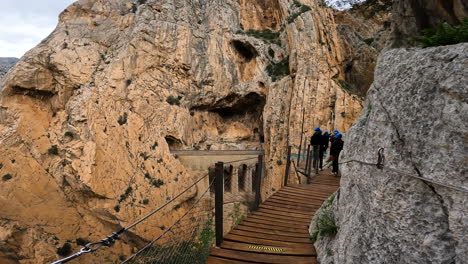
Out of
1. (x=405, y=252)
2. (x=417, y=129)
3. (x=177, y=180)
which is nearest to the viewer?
(x=405, y=252)

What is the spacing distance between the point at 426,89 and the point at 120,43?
25.0 metres

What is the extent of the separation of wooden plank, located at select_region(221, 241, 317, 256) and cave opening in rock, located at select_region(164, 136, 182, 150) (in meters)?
17.4

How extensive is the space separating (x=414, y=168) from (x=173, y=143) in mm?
20021

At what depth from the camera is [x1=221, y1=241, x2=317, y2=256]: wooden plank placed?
3.78m

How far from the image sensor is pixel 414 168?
7.01ft

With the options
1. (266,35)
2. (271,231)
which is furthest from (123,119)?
(271,231)

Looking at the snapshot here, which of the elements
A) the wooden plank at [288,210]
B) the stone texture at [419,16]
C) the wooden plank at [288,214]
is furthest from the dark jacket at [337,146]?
the stone texture at [419,16]

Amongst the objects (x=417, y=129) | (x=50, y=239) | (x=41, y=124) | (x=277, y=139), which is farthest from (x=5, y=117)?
(x=417, y=129)

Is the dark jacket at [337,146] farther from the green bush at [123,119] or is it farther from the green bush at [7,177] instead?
the green bush at [7,177]

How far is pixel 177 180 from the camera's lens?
19266mm

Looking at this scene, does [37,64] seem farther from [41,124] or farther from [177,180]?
[177,180]

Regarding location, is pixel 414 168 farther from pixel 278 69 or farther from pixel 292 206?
pixel 278 69

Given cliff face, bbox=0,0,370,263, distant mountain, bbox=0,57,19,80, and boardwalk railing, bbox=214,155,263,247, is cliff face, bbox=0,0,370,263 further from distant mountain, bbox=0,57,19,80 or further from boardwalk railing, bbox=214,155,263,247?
distant mountain, bbox=0,57,19,80

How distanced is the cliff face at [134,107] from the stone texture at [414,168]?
49.7 ft
